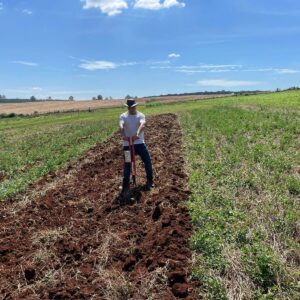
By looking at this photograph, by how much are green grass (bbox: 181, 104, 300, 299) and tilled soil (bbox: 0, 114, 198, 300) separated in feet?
1.04

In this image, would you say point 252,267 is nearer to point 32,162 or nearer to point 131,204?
point 131,204

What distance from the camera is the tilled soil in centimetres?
527

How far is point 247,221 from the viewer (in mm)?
6676

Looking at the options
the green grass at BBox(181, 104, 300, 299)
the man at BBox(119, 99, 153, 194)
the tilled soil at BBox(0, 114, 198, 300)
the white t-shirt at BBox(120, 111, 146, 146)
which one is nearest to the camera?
the green grass at BBox(181, 104, 300, 299)

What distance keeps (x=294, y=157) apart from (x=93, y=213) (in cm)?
584

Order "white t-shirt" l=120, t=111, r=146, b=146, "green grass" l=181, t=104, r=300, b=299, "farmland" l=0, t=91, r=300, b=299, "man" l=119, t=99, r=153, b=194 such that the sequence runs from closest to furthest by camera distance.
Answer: "green grass" l=181, t=104, r=300, b=299
"farmland" l=0, t=91, r=300, b=299
"man" l=119, t=99, r=153, b=194
"white t-shirt" l=120, t=111, r=146, b=146

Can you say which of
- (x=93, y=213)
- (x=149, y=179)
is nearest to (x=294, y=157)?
(x=149, y=179)

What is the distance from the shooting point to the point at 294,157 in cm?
1111

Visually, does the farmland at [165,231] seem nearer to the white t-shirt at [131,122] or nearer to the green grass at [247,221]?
the green grass at [247,221]

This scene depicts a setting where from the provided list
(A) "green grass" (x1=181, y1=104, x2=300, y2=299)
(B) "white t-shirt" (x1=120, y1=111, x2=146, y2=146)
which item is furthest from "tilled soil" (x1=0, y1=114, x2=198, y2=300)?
(B) "white t-shirt" (x1=120, y1=111, x2=146, y2=146)

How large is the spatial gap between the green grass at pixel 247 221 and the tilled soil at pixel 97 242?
317 millimetres

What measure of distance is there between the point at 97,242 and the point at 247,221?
2.42 metres

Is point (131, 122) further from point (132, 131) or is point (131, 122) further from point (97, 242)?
point (97, 242)

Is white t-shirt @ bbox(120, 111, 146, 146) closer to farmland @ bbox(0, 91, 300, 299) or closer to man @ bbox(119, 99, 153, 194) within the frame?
man @ bbox(119, 99, 153, 194)
